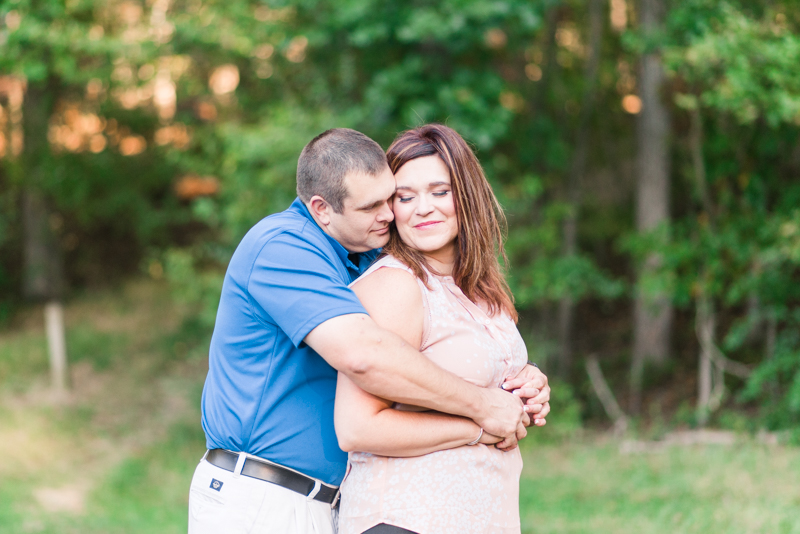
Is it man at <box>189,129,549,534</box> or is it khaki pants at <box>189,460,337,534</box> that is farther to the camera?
khaki pants at <box>189,460,337,534</box>

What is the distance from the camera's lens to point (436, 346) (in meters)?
1.95

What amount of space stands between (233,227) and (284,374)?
19.4 ft

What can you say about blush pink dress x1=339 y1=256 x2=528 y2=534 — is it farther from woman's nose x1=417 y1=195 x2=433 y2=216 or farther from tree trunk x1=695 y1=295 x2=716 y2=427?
tree trunk x1=695 y1=295 x2=716 y2=427

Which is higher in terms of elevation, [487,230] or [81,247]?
Answer: [81,247]

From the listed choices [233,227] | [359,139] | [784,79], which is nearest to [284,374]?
[359,139]

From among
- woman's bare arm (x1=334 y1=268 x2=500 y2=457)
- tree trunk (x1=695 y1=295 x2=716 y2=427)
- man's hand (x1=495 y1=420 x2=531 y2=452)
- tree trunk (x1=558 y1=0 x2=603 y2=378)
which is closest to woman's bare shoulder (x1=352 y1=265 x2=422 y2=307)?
woman's bare arm (x1=334 y1=268 x2=500 y2=457)

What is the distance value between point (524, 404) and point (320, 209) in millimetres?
831

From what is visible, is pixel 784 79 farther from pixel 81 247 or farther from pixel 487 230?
pixel 81 247

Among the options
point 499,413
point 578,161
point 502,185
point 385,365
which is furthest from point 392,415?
point 578,161

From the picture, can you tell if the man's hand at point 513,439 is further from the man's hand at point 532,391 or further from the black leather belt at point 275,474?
the black leather belt at point 275,474

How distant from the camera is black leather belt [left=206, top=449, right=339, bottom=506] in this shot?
80.0 inches

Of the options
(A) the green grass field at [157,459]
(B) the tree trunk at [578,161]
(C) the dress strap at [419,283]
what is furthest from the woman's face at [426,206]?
(B) the tree trunk at [578,161]

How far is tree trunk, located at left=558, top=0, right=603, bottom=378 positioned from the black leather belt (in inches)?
325

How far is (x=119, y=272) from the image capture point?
14.3 meters
